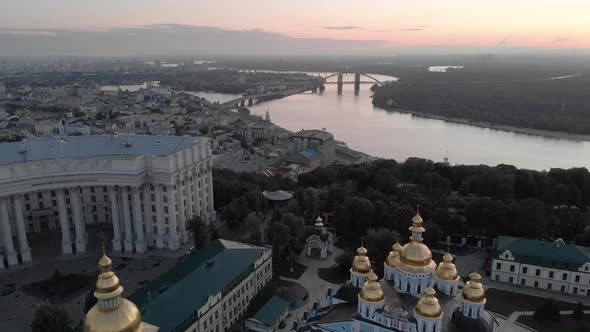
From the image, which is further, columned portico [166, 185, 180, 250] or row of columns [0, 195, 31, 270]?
columned portico [166, 185, 180, 250]

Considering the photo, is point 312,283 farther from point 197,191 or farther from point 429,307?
point 197,191

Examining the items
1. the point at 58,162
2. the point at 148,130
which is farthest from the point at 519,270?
the point at 148,130

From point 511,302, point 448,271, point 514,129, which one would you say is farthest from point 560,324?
point 514,129

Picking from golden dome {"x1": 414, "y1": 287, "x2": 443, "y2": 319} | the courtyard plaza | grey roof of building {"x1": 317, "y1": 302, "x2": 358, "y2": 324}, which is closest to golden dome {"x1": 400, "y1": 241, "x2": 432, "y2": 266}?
golden dome {"x1": 414, "y1": 287, "x2": 443, "y2": 319}

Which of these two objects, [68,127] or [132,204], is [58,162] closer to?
[132,204]

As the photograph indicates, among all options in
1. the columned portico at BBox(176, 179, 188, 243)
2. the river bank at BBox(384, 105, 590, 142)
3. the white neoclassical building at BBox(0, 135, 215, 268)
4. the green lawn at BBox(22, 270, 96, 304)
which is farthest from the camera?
the river bank at BBox(384, 105, 590, 142)

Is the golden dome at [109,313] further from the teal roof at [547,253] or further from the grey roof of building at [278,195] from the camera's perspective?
the grey roof of building at [278,195]

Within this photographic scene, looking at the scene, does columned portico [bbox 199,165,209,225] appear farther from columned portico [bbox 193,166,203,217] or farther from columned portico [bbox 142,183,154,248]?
columned portico [bbox 142,183,154,248]

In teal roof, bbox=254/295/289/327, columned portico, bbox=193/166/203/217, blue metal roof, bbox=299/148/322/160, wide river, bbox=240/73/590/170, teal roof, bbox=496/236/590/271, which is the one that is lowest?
wide river, bbox=240/73/590/170
